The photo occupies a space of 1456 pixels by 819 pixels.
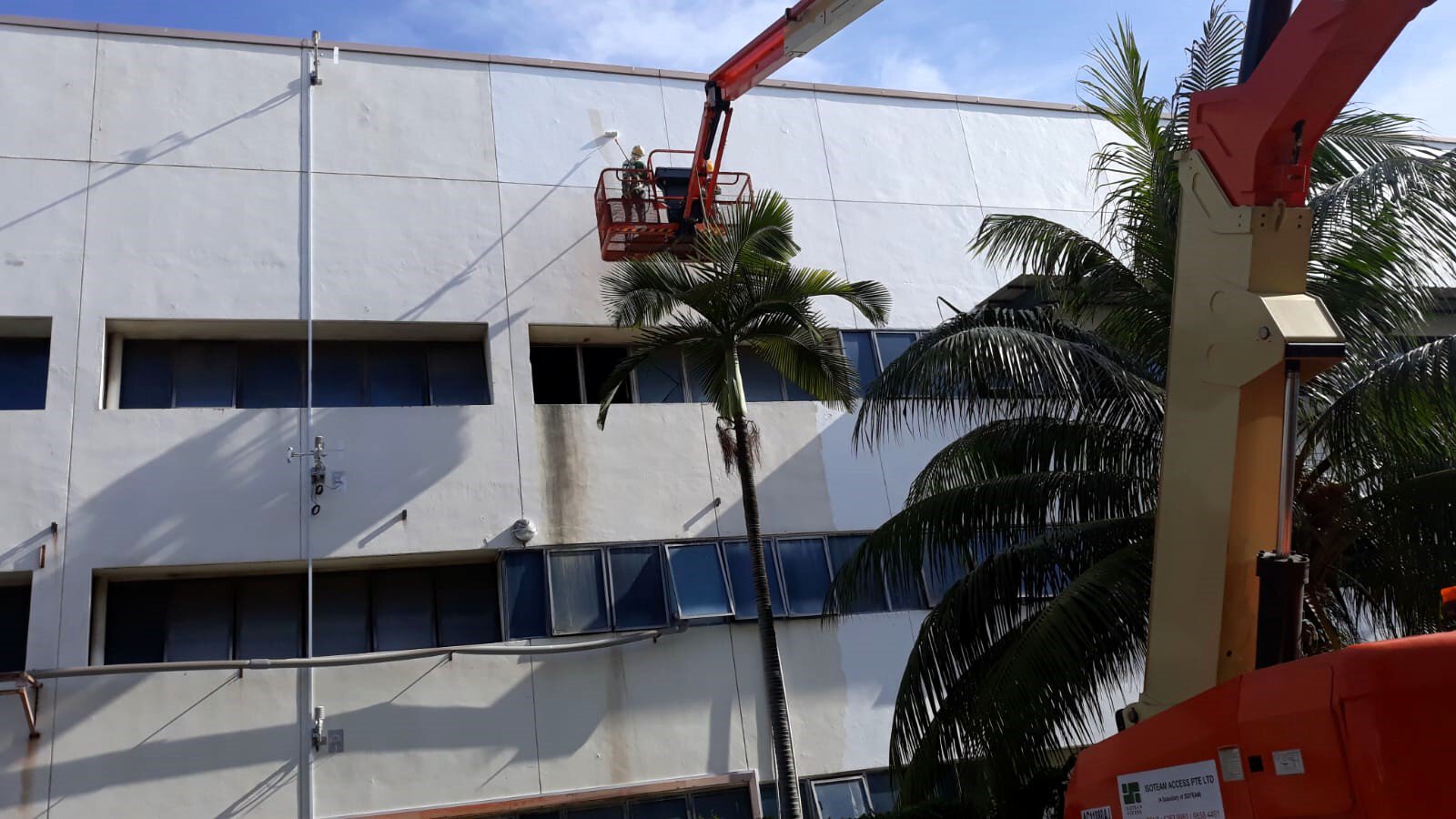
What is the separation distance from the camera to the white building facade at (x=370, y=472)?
16734mm

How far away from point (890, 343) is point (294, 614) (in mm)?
10549

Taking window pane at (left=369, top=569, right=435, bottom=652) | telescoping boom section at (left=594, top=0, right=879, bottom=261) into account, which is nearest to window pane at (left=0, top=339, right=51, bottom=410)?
window pane at (left=369, top=569, right=435, bottom=652)

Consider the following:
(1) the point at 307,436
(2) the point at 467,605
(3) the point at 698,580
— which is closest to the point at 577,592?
(2) the point at 467,605

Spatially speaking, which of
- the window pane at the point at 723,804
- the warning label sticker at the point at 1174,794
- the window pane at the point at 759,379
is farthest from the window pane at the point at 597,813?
the warning label sticker at the point at 1174,794

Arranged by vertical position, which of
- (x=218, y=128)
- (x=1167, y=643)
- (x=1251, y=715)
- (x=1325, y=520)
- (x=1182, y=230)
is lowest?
(x=1251, y=715)

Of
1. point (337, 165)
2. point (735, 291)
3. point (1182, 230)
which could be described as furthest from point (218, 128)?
point (1182, 230)

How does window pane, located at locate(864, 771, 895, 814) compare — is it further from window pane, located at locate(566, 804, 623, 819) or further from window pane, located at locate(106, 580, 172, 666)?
window pane, located at locate(106, 580, 172, 666)

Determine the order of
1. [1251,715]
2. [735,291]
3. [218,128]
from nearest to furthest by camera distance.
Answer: [1251,715]
[735,291]
[218,128]

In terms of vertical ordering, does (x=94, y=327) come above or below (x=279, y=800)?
above

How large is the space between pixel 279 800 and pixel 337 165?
9570 millimetres

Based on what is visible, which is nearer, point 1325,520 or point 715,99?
point 1325,520

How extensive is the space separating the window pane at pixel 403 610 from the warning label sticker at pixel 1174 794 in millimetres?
12979

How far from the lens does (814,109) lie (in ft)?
76.7

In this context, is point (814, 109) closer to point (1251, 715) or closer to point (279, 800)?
point (279, 800)
